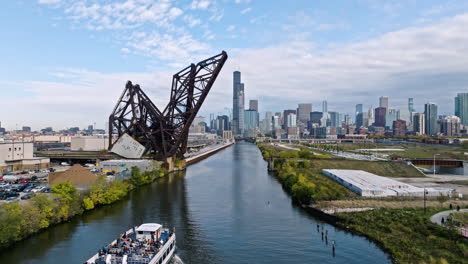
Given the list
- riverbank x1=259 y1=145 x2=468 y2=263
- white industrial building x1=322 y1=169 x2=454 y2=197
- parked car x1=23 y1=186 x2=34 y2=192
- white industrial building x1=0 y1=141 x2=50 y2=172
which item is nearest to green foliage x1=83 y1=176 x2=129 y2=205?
parked car x1=23 y1=186 x2=34 y2=192

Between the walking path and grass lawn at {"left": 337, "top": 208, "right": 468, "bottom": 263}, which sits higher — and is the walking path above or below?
above

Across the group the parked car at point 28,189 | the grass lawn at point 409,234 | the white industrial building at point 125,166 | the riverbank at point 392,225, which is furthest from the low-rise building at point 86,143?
the grass lawn at point 409,234

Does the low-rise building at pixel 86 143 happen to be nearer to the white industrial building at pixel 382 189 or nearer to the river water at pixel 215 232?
the river water at pixel 215 232

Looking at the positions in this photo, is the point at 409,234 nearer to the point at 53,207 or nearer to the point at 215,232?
the point at 215,232

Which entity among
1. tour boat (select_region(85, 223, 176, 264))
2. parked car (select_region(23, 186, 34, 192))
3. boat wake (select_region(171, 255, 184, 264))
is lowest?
boat wake (select_region(171, 255, 184, 264))

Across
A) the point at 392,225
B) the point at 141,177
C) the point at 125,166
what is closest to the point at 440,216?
the point at 392,225

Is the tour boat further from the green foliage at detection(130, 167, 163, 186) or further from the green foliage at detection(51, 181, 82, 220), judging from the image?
the green foliage at detection(130, 167, 163, 186)

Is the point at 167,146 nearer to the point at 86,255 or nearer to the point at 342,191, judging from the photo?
the point at 342,191

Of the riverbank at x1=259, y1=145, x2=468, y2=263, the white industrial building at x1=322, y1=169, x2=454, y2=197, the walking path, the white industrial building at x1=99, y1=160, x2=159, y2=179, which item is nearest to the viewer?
the riverbank at x1=259, y1=145, x2=468, y2=263
